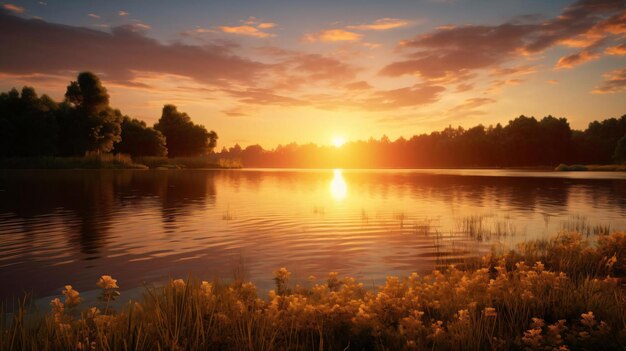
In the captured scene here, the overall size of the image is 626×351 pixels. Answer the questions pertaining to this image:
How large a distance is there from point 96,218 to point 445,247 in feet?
66.8

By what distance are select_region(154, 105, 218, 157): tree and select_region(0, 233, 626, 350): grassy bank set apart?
14030 centimetres

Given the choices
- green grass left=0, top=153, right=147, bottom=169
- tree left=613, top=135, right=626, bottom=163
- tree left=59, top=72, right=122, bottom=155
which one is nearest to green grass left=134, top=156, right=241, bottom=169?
tree left=59, top=72, right=122, bottom=155

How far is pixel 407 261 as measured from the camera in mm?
15398

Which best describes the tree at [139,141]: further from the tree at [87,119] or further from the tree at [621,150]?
the tree at [621,150]

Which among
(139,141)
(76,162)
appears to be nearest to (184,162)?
(139,141)

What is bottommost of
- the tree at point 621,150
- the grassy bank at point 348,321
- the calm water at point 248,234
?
the calm water at point 248,234

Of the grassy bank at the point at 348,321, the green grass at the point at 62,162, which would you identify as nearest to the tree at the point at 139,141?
the green grass at the point at 62,162

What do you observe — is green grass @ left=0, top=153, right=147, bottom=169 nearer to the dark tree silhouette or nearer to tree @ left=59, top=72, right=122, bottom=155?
the dark tree silhouette

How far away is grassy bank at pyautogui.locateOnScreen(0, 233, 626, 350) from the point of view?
22.8 feet

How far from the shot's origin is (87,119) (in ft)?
323

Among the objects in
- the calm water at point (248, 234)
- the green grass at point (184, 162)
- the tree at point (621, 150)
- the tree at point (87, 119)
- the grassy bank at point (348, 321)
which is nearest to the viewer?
the grassy bank at point (348, 321)

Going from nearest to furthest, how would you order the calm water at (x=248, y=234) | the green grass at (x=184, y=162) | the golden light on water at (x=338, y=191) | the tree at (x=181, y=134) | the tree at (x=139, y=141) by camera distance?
the calm water at (x=248, y=234) < the golden light on water at (x=338, y=191) < the green grass at (x=184, y=162) < the tree at (x=139, y=141) < the tree at (x=181, y=134)

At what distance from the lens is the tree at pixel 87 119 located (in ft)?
321

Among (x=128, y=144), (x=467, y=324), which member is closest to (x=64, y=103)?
(x=128, y=144)
